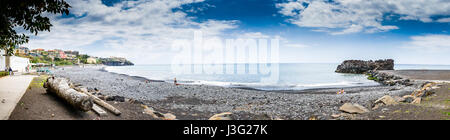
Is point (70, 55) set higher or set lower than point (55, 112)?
higher

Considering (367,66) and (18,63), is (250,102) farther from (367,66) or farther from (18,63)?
(367,66)

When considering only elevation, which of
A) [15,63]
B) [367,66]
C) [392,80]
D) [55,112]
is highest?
[15,63]

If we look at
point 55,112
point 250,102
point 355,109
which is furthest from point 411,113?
point 55,112

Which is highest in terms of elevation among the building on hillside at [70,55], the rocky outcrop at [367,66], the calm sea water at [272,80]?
the building on hillside at [70,55]

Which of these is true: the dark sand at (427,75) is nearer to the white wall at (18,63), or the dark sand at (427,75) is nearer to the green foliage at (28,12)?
the green foliage at (28,12)

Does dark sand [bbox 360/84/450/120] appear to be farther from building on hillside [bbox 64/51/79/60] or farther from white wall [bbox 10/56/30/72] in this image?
building on hillside [bbox 64/51/79/60]

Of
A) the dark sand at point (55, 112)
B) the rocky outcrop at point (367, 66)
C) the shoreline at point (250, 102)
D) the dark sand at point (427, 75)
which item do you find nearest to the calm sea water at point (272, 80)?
the dark sand at point (427, 75)

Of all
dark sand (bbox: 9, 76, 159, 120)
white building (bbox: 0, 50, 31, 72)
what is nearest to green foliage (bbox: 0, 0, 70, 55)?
dark sand (bbox: 9, 76, 159, 120)

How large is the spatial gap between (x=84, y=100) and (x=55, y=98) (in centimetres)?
425

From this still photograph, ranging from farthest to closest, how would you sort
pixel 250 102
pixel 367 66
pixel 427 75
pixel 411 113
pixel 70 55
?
Answer: pixel 70 55 → pixel 367 66 → pixel 427 75 → pixel 250 102 → pixel 411 113
